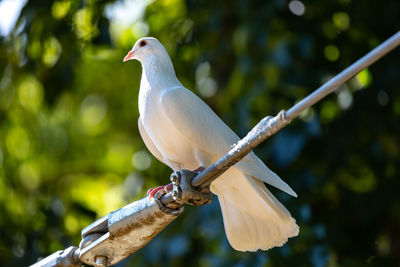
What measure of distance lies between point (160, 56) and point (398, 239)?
3.98m

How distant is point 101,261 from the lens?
134 inches

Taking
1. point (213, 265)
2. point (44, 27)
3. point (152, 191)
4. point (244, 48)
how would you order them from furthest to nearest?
1. point (44, 27)
2. point (244, 48)
3. point (213, 265)
4. point (152, 191)

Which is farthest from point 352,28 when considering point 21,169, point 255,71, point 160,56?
point 21,169

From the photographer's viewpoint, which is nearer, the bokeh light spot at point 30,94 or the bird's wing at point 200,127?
the bird's wing at point 200,127

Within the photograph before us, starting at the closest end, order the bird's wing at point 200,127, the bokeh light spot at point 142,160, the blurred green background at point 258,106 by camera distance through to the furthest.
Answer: the bird's wing at point 200,127 < the blurred green background at point 258,106 < the bokeh light spot at point 142,160

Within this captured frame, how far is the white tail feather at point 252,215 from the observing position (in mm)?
3809

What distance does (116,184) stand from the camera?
9438 millimetres

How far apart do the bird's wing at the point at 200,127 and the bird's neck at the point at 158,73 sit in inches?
3.8

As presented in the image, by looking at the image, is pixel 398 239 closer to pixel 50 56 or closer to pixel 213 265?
pixel 213 265

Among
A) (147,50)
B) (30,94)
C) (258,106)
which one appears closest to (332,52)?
(258,106)

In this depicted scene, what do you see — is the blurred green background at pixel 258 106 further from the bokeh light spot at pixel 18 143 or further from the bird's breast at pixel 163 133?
the bird's breast at pixel 163 133

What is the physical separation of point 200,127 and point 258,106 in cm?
264

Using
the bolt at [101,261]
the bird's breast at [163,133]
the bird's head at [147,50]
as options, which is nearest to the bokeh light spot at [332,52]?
the bird's head at [147,50]

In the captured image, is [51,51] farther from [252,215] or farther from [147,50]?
Result: [252,215]
